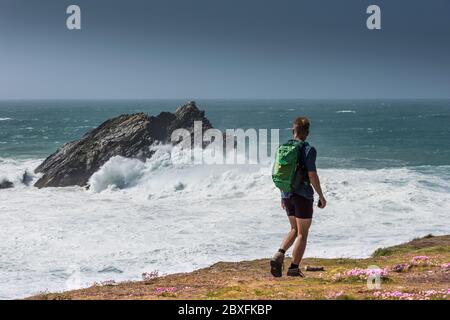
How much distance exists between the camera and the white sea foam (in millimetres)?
21344

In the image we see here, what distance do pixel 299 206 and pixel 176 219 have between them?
20.0 m

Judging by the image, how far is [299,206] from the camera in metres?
10.4

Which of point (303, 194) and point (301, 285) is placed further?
point (301, 285)

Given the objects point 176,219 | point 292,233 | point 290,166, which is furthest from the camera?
point 176,219

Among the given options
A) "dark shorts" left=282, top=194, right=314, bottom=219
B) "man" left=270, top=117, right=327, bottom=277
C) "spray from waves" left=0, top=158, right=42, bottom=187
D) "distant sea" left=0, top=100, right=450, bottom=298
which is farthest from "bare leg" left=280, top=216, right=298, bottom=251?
"spray from waves" left=0, top=158, right=42, bottom=187

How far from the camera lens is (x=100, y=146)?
4566 cm

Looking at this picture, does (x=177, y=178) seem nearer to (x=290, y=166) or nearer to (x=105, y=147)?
(x=105, y=147)

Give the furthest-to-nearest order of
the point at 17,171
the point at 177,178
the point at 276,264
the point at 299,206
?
the point at 17,171, the point at 177,178, the point at 276,264, the point at 299,206

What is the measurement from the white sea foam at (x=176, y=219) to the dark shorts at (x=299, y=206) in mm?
9947

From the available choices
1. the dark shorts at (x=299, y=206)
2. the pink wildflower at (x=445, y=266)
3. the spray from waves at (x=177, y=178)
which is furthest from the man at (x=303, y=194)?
the spray from waves at (x=177, y=178)

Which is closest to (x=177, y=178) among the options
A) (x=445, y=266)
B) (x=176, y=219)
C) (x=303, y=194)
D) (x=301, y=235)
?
(x=176, y=219)

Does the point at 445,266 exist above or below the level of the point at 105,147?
below

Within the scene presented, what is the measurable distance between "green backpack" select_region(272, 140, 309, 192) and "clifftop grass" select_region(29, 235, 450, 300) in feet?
6.72

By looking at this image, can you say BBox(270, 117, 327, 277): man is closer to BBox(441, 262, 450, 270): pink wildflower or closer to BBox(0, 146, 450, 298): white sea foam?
BBox(441, 262, 450, 270): pink wildflower
